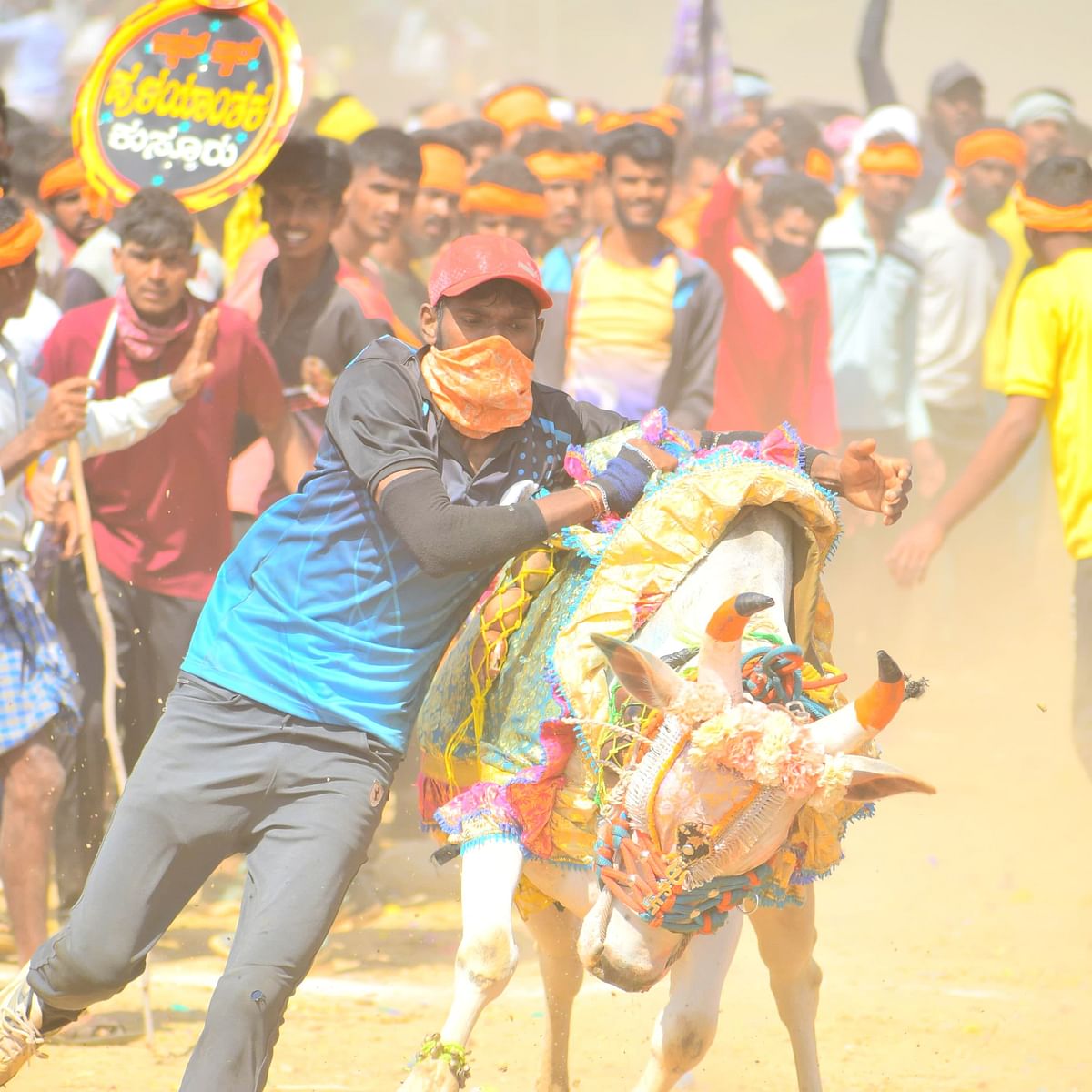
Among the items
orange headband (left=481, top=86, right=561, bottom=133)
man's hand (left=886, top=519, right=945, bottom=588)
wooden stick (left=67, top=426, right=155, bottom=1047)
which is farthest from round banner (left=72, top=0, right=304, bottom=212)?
orange headband (left=481, top=86, right=561, bottom=133)

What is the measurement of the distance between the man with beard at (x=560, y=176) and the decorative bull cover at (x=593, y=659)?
16.1 ft

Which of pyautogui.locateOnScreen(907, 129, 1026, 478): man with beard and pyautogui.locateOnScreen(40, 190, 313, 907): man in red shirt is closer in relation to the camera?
pyautogui.locateOnScreen(40, 190, 313, 907): man in red shirt

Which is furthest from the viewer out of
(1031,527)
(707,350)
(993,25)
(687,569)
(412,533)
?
(993,25)

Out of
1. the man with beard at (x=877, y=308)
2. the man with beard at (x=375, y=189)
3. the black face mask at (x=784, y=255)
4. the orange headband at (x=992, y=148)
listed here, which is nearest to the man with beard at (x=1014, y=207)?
the orange headband at (x=992, y=148)

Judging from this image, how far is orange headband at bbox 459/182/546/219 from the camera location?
811cm

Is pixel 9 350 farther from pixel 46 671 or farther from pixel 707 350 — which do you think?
pixel 707 350

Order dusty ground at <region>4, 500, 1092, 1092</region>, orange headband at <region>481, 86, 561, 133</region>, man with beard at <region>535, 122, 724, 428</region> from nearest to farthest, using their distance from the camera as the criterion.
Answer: dusty ground at <region>4, 500, 1092, 1092</region>
man with beard at <region>535, 122, 724, 428</region>
orange headband at <region>481, 86, 561, 133</region>

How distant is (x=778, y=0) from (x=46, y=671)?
9.02 m

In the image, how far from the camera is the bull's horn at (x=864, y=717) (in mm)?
3172

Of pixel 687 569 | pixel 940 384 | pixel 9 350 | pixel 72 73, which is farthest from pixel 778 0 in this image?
pixel 687 569

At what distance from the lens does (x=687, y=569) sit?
12.5 ft

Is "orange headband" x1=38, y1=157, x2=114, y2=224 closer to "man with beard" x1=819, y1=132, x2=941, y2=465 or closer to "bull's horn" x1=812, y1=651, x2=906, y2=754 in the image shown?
"man with beard" x1=819, y1=132, x2=941, y2=465

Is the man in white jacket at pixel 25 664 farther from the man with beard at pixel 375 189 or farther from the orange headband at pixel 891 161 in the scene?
the orange headband at pixel 891 161

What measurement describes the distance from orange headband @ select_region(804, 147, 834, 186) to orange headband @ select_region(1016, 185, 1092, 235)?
2.96 meters
